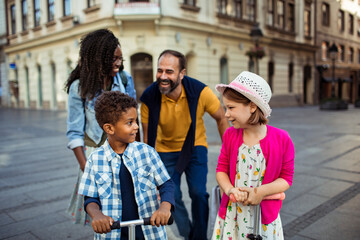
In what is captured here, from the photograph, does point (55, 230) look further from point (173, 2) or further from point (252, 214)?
point (173, 2)

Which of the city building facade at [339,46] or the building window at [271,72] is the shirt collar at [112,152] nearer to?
the building window at [271,72]

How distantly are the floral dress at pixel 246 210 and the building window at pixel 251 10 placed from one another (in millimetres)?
21317

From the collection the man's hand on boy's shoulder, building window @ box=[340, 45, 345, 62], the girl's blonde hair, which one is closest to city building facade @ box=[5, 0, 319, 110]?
building window @ box=[340, 45, 345, 62]

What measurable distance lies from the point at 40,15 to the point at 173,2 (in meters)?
11.1

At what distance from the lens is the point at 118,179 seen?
73.7 inches

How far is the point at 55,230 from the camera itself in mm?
3395

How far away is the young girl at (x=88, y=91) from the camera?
8.21 ft

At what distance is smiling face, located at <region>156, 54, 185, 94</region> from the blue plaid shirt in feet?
2.99

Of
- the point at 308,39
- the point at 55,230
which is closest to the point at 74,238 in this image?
the point at 55,230

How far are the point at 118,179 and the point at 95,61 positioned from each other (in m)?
1.06

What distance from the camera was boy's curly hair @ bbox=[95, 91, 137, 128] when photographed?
1850 millimetres

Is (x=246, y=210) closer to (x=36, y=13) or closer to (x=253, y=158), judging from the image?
(x=253, y=158)

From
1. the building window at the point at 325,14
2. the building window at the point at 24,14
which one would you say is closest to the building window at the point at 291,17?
the building window at the point at 325,14

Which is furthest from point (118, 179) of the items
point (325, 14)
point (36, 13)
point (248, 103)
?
point (325, 14)
